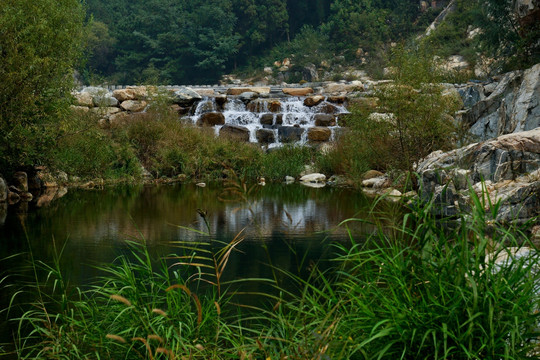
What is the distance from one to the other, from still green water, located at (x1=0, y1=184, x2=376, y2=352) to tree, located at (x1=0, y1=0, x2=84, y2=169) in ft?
4.10

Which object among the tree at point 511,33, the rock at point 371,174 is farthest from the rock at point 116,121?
the tree at point 511,33

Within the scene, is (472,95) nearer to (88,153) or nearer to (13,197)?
(88,153)

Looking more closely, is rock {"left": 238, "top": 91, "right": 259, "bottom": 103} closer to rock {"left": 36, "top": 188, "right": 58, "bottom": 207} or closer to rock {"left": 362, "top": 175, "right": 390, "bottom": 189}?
rock {"left": 362, "top": 175, "right": 390, "bottom": 189}

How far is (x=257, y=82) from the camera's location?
47.0 m

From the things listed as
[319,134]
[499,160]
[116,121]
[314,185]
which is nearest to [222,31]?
[319,134]

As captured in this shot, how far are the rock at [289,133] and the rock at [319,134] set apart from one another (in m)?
0.49

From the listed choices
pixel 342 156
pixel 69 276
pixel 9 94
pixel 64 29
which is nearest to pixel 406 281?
pixel 69 276

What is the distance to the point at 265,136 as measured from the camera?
20.7 m

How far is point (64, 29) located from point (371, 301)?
10597 mm

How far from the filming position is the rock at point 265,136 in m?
20.6

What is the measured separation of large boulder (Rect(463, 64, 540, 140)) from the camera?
12.4 m

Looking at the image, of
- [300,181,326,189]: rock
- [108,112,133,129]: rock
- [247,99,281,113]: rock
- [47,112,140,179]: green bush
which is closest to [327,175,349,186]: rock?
[300,181,326,189]: rock

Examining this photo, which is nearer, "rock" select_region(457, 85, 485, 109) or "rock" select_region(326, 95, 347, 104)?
"rock" select_region(457, 85, 485, 109)

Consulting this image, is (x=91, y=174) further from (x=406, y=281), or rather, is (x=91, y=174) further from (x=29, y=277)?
(x=406, y=281)
